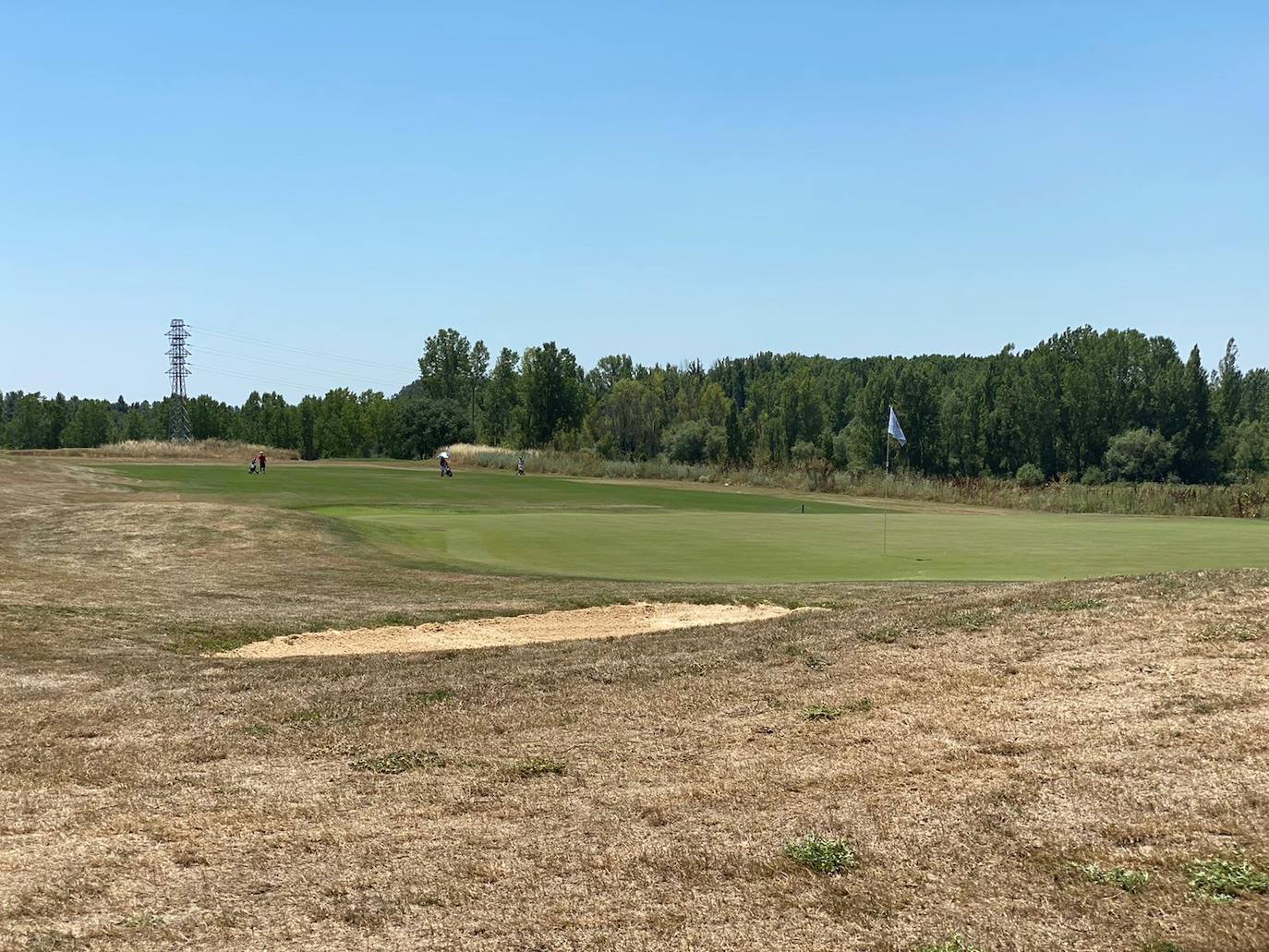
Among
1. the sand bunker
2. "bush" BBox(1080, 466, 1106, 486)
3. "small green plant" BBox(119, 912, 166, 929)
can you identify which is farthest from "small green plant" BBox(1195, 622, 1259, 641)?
"bush" BBox(1080, 466, 1106, 486)

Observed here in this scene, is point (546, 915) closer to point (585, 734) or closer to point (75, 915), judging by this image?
point (75, 915)

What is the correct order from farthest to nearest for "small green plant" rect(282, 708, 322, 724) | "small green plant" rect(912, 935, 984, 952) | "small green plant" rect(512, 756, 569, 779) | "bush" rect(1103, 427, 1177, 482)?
"bush" rect(1103, 427, 1177, 482)
"small green plant" rect(282, 708, 322, 724)
"small green plant" rect(512, 756, 569, 779)
"small green plant" rect(912, 935, 984, 952)

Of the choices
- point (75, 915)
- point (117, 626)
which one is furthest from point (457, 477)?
point (75, 915)

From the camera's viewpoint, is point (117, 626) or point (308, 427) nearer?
point (117, 626)

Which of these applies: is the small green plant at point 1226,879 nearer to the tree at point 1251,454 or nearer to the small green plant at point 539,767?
the small green plant at point 539,767

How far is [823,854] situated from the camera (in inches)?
255

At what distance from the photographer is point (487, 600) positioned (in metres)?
21.2

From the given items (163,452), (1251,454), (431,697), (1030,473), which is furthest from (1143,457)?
(431,697)

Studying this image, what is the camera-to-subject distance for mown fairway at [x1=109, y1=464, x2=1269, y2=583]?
25625 mm

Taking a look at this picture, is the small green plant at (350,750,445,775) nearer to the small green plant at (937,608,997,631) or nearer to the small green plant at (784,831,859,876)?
the small green plant at (784,831,859,876)

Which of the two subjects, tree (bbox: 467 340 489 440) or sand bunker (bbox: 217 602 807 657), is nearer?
sand bunker (bbox: 217 602 807 657)

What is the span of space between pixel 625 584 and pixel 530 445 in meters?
94.2

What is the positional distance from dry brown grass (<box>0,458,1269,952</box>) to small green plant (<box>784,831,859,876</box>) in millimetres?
98

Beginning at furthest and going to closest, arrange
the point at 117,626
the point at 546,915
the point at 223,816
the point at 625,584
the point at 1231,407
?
the point at 1231,407 → the point at 625,584 → the point at 117,626 → the point at 223,816 → the point at 546,915
